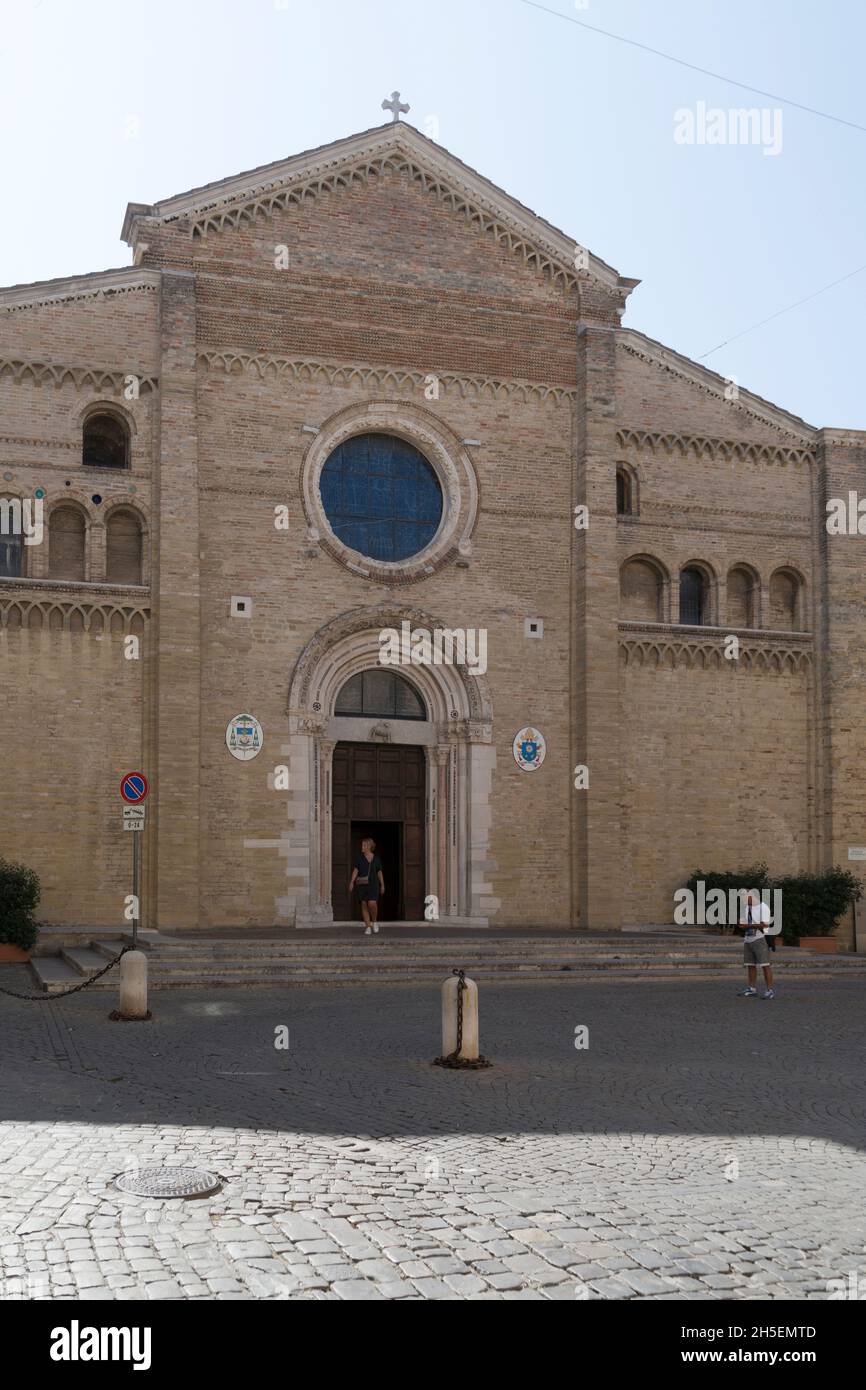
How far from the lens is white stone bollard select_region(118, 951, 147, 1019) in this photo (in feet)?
45.4

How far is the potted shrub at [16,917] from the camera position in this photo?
1902 cm

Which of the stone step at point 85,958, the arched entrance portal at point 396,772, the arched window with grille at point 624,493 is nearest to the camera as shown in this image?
the stone step at point 85,958

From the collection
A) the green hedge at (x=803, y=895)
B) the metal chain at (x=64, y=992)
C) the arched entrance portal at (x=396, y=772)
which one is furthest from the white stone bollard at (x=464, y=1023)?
the green hedge at (x=803, y=895)

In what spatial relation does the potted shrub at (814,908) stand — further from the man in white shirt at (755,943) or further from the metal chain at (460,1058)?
the metal chain at (460,1058)

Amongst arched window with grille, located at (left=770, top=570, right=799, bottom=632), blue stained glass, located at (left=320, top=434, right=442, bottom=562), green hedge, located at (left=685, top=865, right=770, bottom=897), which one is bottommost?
green hedge, located at (left=685, top=865, right=770, bottom=897)

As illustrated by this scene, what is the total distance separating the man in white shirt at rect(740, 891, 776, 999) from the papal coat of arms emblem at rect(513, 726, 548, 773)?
21.5 ft

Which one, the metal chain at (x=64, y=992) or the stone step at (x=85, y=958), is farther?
the stone step at (x=85, y=958)

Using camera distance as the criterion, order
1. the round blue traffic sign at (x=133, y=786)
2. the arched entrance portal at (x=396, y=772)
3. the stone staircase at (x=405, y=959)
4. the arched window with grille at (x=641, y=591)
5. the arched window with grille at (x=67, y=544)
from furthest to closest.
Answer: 1. the arched window with grille at (x=641, y=591)
2. the arched entrance portal at (x=396, y=772)
3. the arched window with grille at (x=67, y=544)
4. the round blue traffic sign at (x=133, y=786)
5. the stone staircase at (x=405, y=959)

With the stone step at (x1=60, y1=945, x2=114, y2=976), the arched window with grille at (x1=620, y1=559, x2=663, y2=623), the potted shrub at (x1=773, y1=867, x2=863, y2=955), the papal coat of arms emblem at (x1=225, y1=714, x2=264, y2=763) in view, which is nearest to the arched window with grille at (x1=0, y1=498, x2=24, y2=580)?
the papal coat of arms emblem at (x1=225, y1=714, x2=264, y2=763)

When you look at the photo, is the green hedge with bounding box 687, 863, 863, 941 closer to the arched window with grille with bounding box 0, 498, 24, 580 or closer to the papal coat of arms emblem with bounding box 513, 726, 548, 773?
the papal coat of arms emblem with bounding box 513, 726, 548, 773

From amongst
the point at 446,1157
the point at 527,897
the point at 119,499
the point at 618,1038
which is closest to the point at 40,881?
the point at 119,499

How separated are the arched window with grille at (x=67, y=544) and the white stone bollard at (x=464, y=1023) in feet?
41.6

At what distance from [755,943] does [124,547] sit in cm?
1199

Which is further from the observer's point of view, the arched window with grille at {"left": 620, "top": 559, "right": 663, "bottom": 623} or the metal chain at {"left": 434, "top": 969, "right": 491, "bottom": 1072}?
the arched window with grille at {"left": 620, "top": 559, "right": 663, "bottom": 623}
